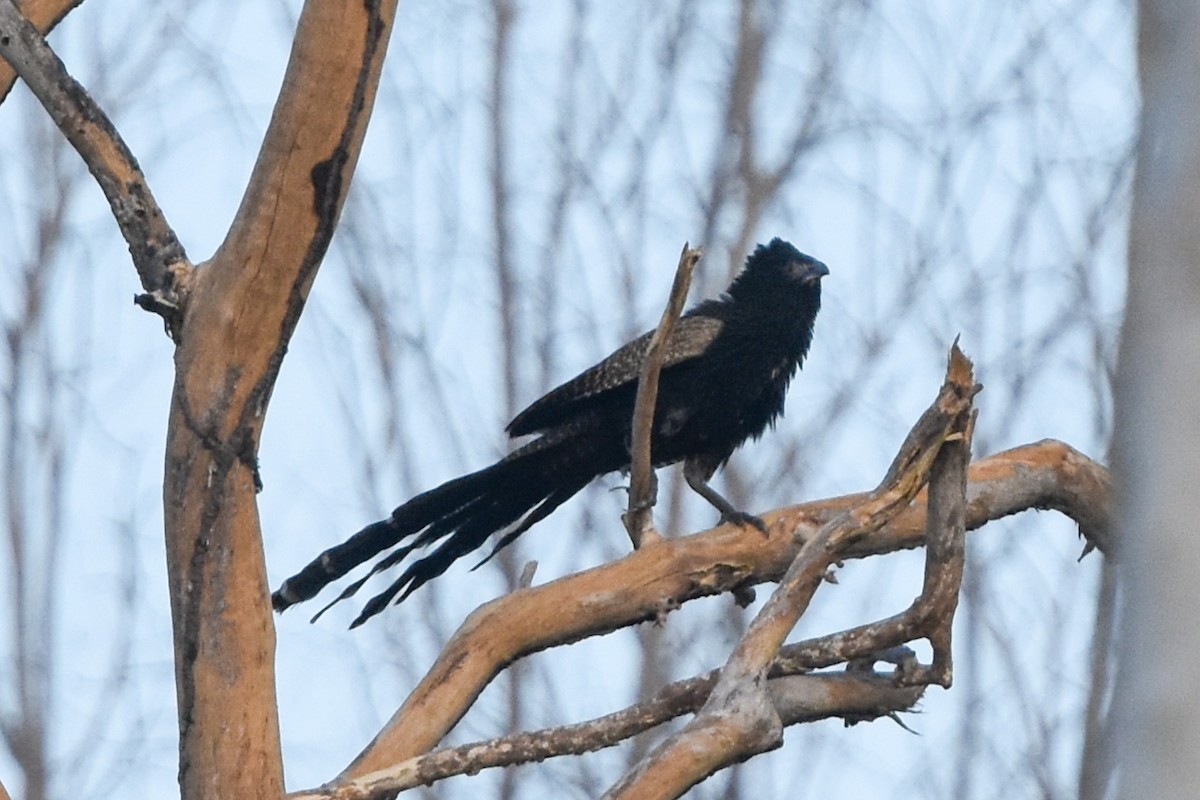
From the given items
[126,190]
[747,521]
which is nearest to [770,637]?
[747,521]

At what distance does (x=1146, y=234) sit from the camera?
1.38m

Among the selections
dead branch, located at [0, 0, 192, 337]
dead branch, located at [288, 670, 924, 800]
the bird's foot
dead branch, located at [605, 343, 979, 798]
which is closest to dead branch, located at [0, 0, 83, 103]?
dead branch, located at [0, 0, 192, 337]

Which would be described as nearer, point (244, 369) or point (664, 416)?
point (244, 369)

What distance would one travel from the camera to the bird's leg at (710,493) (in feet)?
13.8

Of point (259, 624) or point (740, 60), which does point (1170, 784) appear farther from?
point (740, 60)

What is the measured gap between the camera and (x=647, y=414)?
153 inches

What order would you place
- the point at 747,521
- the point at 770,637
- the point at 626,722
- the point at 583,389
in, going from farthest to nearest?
the point at 583,389 → the point at 747,521 → the point at 626,722 → the point at 770,637

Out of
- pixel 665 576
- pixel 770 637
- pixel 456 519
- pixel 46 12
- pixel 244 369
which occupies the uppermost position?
pixel 46 12

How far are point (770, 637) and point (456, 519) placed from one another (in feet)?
4.95

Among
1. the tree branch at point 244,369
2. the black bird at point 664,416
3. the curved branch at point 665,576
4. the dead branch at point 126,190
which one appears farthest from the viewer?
the black bird at point 664,416

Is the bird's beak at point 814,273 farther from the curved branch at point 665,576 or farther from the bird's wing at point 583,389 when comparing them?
the curved branch at point 665,576

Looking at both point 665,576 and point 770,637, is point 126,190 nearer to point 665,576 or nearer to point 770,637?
point 770,637

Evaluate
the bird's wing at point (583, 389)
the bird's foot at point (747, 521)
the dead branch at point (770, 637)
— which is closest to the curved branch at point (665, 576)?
the bird's foot at point (747, 521)

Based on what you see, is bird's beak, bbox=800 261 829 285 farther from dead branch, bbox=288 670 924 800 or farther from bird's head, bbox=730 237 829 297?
dead branch, bbox=288 670 924 800
